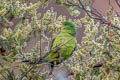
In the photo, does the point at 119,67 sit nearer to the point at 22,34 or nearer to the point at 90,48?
the point at 90,48

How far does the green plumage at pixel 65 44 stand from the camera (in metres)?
1.35

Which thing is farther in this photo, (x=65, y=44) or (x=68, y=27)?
(x=68, y=27)

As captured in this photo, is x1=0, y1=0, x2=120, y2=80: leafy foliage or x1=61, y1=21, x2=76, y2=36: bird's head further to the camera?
x1=61, y1=21, x2=76, y2=36: bird's head

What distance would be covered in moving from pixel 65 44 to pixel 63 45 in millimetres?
43

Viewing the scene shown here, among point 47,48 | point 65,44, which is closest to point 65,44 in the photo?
point 65,44

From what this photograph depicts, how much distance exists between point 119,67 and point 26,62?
1.72ft

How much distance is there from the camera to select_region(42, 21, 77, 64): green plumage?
1347 millimetres

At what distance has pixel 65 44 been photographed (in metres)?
1.40

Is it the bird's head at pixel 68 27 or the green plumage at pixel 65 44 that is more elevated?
the bird's head at pixel 68 27

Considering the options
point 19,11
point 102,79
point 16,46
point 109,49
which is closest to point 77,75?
point 102,79

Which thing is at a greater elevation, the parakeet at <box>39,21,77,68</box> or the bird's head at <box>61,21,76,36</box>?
the bird's head at <box>61,21,76,36</box>

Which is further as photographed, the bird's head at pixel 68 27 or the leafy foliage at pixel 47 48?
the bird's head at pixel 68 27

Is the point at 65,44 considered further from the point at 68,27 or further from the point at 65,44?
the point at 68,27

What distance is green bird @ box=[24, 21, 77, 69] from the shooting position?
1.34 metres
